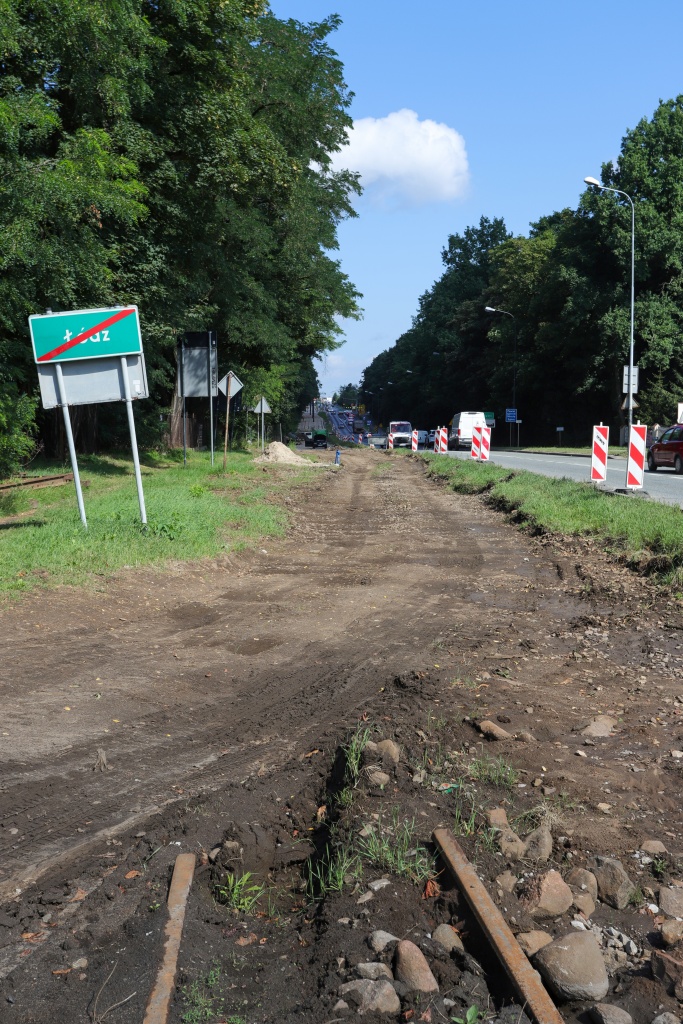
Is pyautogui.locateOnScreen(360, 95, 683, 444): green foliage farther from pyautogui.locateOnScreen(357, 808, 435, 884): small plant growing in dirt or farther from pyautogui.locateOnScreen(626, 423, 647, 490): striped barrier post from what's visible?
pyautogui.locateOnScreen(357, 808, 435, 884): small plant growing in dirt

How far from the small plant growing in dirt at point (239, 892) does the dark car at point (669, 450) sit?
25.5m

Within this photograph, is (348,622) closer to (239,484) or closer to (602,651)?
(602,651)

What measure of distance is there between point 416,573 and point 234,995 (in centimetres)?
828

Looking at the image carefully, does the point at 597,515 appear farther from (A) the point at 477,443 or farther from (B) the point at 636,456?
(A) the point at 477,443

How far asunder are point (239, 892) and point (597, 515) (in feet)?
37.9

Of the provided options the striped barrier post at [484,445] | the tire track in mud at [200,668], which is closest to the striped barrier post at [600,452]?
the tire track in mud at [200,668]

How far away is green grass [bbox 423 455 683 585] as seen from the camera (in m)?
10.6

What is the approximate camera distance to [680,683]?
20.8ft

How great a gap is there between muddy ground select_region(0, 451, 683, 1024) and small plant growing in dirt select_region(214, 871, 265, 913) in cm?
3

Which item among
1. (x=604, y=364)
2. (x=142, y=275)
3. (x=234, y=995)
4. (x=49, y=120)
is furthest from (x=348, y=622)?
(x=604, y=364)

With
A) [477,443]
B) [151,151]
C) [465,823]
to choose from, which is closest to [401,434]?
[477,443]

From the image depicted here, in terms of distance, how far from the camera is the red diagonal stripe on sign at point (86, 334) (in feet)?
38.9

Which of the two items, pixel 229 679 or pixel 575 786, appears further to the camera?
pixel 229 679

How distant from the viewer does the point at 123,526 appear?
12328 mm
